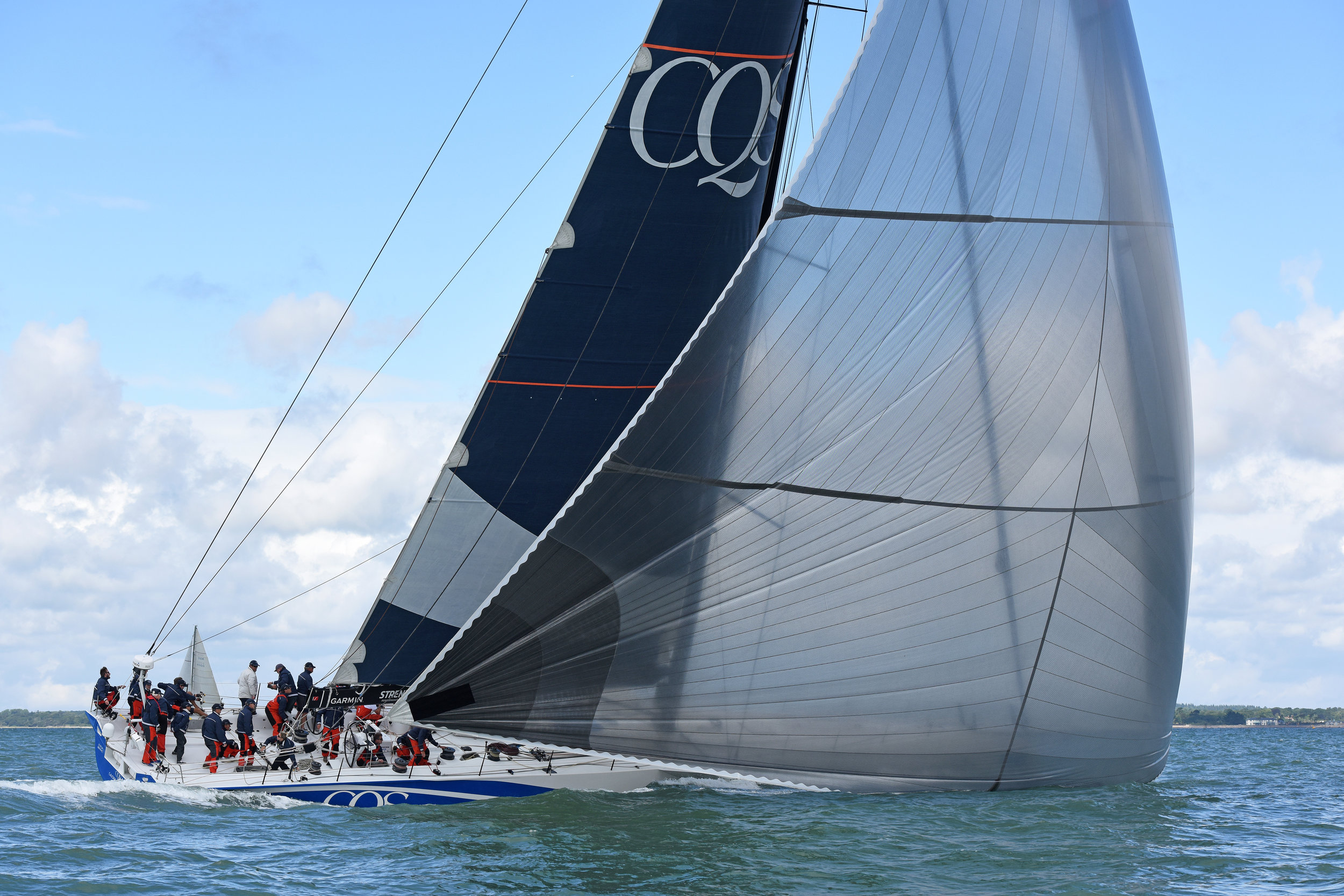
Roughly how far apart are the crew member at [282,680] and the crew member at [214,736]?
95.5 inches

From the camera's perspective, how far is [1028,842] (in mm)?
9258

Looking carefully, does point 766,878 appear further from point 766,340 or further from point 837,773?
point 766,340

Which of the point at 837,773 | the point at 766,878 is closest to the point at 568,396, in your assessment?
the point at 837,773

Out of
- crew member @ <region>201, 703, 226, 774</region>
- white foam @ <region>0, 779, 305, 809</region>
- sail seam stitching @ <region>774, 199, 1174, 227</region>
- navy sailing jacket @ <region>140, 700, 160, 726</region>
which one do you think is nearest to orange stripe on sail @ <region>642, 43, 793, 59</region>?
sail seam stitching @ <region>774, 199, 1174, 227</region>

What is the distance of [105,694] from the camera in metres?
16.0

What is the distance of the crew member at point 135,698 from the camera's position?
46.9ft

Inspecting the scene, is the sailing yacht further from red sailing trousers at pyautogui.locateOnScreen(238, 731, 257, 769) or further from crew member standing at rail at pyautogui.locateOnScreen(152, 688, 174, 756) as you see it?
crew member standing at rail at pyautogui.locateOnScreen(152, 688, 174, 756)

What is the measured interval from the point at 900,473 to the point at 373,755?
613cm

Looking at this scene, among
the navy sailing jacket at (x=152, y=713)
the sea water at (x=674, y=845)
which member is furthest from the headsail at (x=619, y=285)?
the sea water at (x=674, y=845)

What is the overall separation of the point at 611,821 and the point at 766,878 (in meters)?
2.30

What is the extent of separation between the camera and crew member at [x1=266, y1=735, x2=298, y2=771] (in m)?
11.4

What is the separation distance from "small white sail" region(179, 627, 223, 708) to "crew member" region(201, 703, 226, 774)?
9956mm

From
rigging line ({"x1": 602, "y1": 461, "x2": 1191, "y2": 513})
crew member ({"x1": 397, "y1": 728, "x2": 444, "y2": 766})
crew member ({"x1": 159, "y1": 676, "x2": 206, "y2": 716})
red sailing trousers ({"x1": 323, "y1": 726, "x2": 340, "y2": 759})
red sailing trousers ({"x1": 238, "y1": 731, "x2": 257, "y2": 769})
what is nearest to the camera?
rigging line ({"x1": 602, "y1": 461, "x2": 1191, "y2": 513})

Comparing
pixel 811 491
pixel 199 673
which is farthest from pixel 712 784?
pixel 199 673
